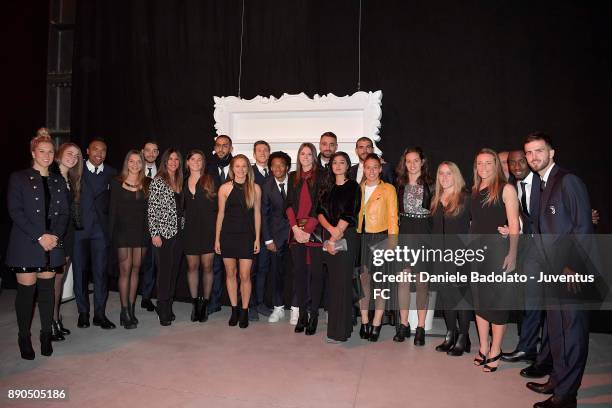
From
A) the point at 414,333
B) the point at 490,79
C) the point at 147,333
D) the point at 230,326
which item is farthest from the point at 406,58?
the point at 147,333

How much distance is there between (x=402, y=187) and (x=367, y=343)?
1.25m

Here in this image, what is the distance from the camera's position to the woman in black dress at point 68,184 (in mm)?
3587

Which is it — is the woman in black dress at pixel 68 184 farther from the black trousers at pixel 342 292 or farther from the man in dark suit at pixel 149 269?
the black trousers at pixel 342 292

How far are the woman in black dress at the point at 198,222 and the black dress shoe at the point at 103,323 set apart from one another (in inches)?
26.9

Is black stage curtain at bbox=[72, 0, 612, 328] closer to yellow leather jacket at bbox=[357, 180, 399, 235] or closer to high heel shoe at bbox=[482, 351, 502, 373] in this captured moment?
yellow leather jacket at bbox=[357, 180, 399, 235]

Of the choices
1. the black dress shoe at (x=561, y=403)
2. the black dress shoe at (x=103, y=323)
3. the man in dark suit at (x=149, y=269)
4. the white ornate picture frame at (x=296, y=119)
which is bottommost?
the black dress shoe at (x=103, y=323)

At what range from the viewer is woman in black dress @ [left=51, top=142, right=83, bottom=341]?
11.8 feet

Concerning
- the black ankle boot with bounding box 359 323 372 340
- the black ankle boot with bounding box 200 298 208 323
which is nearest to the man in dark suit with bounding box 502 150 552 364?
the black ankle boot with bounding box 359 323 372 340

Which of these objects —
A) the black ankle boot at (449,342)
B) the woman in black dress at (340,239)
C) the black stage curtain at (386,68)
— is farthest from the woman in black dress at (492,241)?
the black stage curtain at (386,68)

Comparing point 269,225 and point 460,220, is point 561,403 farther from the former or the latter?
point 269,225

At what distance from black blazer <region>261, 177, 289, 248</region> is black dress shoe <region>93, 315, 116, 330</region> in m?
1.47

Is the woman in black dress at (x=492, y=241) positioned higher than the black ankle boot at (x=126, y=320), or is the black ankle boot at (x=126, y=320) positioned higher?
the woman in black dress at (x=492, y=241)

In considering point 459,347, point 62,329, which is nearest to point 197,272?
point 62,329

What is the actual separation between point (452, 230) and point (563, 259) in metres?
0.98
